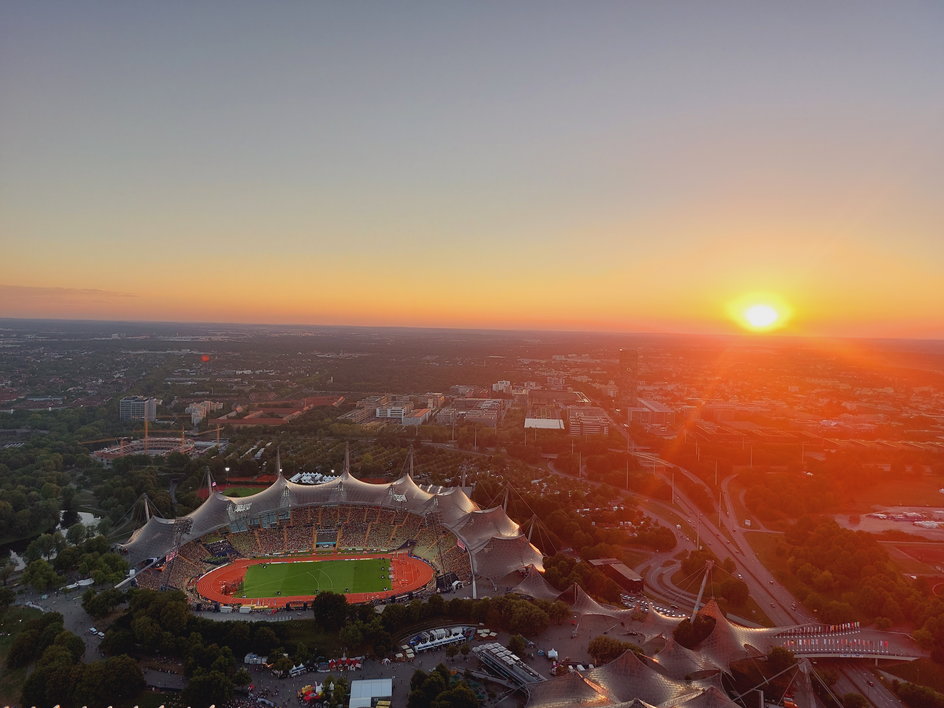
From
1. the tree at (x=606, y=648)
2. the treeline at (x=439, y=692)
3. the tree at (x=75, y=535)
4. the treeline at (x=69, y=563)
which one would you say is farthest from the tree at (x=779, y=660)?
the tree at (x=75, y=535)

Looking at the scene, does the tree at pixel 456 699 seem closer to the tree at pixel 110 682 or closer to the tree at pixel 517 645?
the tree at pixel 517 645

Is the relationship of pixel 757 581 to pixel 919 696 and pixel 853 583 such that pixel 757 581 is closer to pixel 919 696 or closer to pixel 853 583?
pixel 853 583

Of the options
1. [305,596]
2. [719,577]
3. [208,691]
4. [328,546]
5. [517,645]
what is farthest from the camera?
[328,546]

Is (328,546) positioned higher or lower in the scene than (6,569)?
lower

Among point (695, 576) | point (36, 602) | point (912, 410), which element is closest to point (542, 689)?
point (695, 576)

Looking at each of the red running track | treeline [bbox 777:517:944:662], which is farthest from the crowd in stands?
treeline [bbox 777:517:944:662]

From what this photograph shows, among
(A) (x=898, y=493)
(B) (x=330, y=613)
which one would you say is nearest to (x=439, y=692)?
(B) (x=330, y=613)

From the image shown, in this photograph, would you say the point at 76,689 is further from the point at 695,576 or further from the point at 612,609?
the point at 695,576

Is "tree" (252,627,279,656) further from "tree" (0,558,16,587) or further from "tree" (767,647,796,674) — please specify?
"tree" (767,647,796,674)
